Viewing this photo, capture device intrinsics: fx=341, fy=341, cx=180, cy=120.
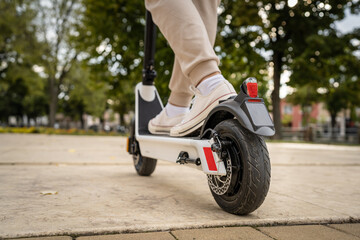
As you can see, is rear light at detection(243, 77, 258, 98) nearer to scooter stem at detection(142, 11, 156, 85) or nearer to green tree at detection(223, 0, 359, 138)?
scooter stem at detection(142, 11, 156, 85)

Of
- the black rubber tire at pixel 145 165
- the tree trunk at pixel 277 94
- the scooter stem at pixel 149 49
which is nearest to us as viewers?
the black rubber tire at pixel 145 165

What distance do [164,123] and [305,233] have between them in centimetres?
146

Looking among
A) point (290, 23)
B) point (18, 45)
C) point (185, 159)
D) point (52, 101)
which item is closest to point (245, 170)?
point (185, 159)

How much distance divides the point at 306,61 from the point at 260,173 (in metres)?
13.8

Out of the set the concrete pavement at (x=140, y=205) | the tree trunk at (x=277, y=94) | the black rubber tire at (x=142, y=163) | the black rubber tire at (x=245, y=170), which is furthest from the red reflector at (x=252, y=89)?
the tree trunk at (x=277, y=94)

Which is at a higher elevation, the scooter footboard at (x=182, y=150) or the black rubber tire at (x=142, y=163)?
the scooter footboard at (x=182, y=150)

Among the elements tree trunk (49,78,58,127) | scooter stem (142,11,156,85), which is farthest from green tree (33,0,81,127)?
scooter stem (142,11,156,85)

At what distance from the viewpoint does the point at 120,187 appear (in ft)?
7.96

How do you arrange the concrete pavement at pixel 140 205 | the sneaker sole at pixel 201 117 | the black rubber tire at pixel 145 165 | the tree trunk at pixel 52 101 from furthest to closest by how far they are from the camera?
the tree trunk at pixel 52 101, the black rubber tire at pixel 145 165, the sneaker sole at pixel 201 117, the concrete pavement at pixel 140 205

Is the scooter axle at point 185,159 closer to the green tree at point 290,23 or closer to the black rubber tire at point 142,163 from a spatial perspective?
the black rubber tire at point 142,163

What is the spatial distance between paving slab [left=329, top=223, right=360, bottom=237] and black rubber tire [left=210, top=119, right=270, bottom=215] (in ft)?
1.17

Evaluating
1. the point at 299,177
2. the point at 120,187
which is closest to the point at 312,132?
the point at 299,177

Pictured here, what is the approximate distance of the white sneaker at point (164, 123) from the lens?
257 centimetres

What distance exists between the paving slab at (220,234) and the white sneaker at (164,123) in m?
A: 1.23
